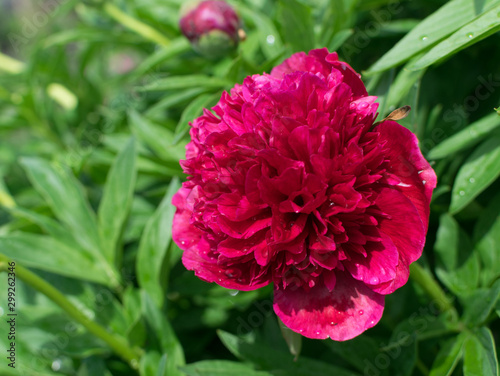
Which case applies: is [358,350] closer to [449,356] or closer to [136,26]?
[449,356]

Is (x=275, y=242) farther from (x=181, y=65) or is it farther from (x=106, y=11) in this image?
(x=106, y=11)

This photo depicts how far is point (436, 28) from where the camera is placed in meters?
0.82

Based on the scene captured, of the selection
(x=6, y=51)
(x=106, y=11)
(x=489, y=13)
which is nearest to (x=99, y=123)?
(x=106, y=11)

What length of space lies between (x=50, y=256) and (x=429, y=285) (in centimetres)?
81

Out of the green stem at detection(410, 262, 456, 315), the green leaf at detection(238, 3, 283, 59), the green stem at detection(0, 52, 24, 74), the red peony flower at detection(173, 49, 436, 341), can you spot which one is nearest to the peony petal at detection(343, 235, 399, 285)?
the red peony flower at detection(173, 49, 436, 341)

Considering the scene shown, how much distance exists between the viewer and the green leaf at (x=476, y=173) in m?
0.85

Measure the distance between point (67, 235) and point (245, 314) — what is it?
0.48 meters

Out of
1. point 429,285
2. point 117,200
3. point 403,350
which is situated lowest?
point 117,200

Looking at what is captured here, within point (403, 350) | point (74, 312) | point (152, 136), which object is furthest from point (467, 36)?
point (74, 312)

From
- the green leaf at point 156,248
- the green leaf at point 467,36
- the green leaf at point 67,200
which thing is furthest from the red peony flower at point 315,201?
the green leaf at point 67,200

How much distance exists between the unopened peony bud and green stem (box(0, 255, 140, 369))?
2.01 ft

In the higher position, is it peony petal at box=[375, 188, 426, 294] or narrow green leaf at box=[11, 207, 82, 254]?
peony petal at box=[375, 188, 426, 294]

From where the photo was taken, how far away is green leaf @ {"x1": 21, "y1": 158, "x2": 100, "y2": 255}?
1210mm

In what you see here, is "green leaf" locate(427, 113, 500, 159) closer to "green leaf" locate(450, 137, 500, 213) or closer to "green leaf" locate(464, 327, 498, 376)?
"green leaf" locate(450, 137, 500, 213)
